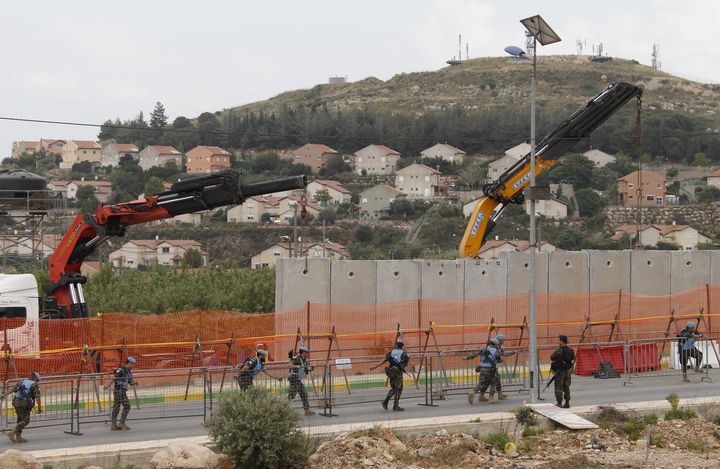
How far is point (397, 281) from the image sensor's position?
104ft

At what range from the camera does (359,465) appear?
18484mm

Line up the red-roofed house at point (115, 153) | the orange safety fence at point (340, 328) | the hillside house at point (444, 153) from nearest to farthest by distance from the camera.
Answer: the orange safety fence at point (340, 328) → the hillside house at point (444, 153) → the red-roofed house at point (115, 153)

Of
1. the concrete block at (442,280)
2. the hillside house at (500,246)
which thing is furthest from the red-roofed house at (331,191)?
the concrete block at (442,280)

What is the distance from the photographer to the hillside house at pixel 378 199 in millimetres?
128613

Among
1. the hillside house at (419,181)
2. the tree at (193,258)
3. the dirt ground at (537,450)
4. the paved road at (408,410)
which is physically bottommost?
the dirt ground at (537,450)

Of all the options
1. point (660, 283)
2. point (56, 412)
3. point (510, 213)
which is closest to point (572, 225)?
point (510, 213)

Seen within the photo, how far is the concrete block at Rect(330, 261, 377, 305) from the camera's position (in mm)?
30891

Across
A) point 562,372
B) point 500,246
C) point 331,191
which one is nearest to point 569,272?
point 562,372

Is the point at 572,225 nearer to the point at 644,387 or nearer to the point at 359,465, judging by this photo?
the point at 644,387

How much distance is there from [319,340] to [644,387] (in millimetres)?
7849

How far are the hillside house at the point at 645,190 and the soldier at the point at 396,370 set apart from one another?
9702 centimetres

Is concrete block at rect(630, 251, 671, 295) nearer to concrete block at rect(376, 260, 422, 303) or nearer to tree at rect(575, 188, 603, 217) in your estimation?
concrete block at rect(376, 260, 422, 303)

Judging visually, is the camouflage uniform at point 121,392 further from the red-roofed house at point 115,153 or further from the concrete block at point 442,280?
the red-roofed house at point 115,153

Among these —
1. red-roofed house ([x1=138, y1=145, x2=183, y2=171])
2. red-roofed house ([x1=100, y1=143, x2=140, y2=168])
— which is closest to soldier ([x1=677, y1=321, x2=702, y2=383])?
red-roofed house ([x1=138, y1=145, x2=183, y2=171])
